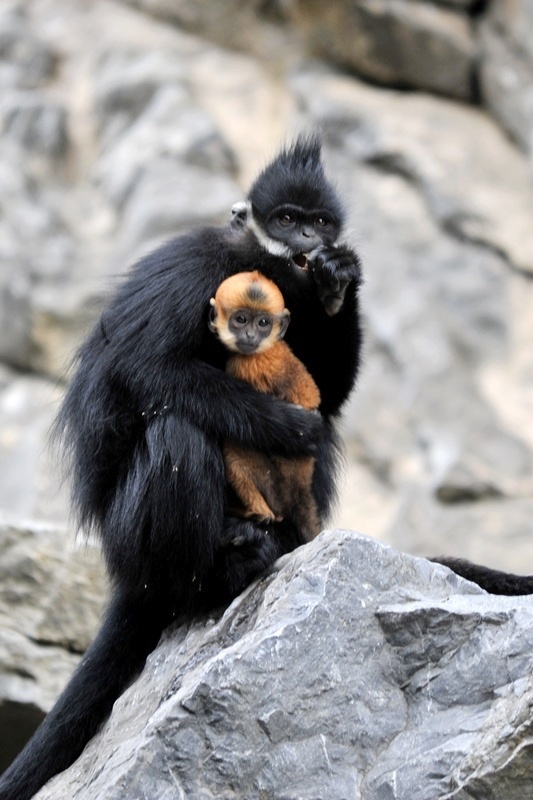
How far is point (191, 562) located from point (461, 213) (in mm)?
6530

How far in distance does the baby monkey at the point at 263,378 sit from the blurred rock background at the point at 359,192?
4.67 meters

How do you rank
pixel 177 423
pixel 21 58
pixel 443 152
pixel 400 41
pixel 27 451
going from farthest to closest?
pixel 21 58
pixel 400 41
pixel 443 152
pixel 27 451
pixel 177 423

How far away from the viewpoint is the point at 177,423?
3605 mm

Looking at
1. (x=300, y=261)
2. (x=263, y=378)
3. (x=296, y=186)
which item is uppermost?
(x=296, y=186)

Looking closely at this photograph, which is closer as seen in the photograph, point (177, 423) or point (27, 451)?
point (177, 423)

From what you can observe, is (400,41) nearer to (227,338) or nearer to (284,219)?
(284,219)

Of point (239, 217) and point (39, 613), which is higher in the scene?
point (239, 217)

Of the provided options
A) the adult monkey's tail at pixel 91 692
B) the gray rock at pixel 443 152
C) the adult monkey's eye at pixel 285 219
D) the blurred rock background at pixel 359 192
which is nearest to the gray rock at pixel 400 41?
the blurred rock background at pixel 359 192

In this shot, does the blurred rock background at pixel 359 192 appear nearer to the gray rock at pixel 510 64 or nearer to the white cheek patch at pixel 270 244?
the gray rock at pixel 510 64

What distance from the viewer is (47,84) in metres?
11.5

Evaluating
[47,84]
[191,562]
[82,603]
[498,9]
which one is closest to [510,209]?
[498,9]

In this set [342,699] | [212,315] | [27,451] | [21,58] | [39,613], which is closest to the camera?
[342,699]

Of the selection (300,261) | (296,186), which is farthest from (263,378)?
(296,186)

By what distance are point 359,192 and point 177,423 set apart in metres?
6.57
